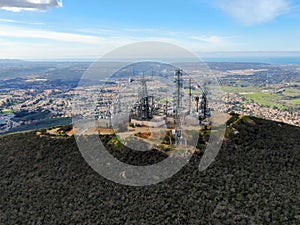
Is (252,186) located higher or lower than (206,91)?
lower

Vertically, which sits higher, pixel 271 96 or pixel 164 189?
pixel 164 189

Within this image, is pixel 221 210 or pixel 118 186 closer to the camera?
pixel 221 210

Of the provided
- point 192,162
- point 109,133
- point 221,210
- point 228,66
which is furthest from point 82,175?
point 228,66

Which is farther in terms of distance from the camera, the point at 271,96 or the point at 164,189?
the point at 271,96

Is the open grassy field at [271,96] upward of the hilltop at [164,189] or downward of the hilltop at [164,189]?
downward

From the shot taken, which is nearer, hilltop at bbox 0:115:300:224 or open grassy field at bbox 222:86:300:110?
hilltop at bbox 0:115:300:224

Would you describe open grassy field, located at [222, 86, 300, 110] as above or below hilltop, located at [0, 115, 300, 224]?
below

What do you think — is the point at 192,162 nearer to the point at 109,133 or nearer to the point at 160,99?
the point at 109,133

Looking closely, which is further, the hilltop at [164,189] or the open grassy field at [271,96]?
the open grassy field at [271,96]
